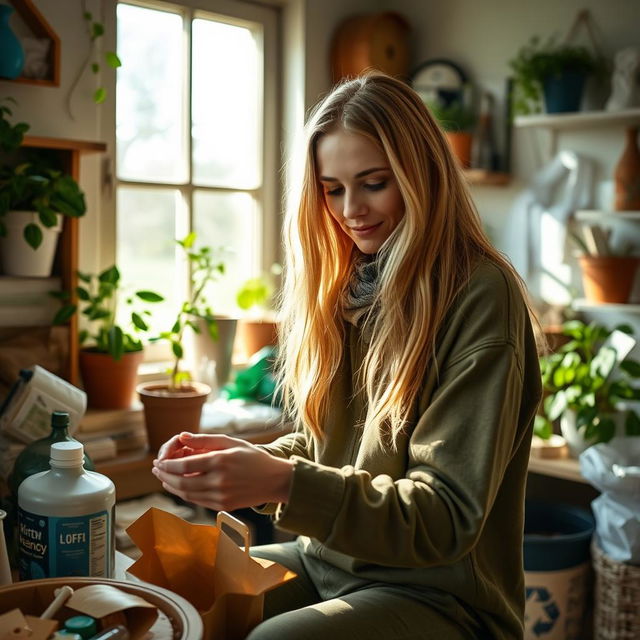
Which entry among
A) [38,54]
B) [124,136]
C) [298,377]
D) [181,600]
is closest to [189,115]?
[124,136]

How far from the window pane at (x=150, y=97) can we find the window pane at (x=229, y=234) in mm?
154

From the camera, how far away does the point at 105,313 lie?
7.71 feet

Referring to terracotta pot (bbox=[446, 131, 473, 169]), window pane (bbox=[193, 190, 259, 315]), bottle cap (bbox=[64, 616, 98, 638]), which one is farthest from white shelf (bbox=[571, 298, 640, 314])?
bottle cap (bbox=[64, 616, 98, 638])

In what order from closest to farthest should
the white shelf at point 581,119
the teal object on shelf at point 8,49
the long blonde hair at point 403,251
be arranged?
the long blonde hair at point 403,251 → the teal object on shelf at point 8,49 → the white shelf at point 581,119

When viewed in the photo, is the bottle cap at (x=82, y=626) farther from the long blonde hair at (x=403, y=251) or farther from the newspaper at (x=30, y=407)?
the newspaper at (x=30, y=407)

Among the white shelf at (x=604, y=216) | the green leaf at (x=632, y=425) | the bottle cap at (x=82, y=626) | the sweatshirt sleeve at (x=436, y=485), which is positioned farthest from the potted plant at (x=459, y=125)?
the bottle cap at (x=82, y=626)

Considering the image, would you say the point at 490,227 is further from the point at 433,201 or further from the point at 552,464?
the point at 433,201

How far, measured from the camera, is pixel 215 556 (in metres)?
1.21

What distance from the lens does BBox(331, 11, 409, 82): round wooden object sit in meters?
2.96

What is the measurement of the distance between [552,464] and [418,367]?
60.2 inches

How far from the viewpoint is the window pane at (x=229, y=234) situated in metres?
2.92

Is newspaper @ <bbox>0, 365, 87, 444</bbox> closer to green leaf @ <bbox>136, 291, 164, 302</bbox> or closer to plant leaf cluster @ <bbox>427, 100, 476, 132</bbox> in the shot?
green leaf @ <bbox>136, 291, 164, 302</bbox>

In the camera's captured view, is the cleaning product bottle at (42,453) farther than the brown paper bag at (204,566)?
Yes

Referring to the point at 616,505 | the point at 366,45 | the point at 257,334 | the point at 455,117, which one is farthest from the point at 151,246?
the point at 616,505
